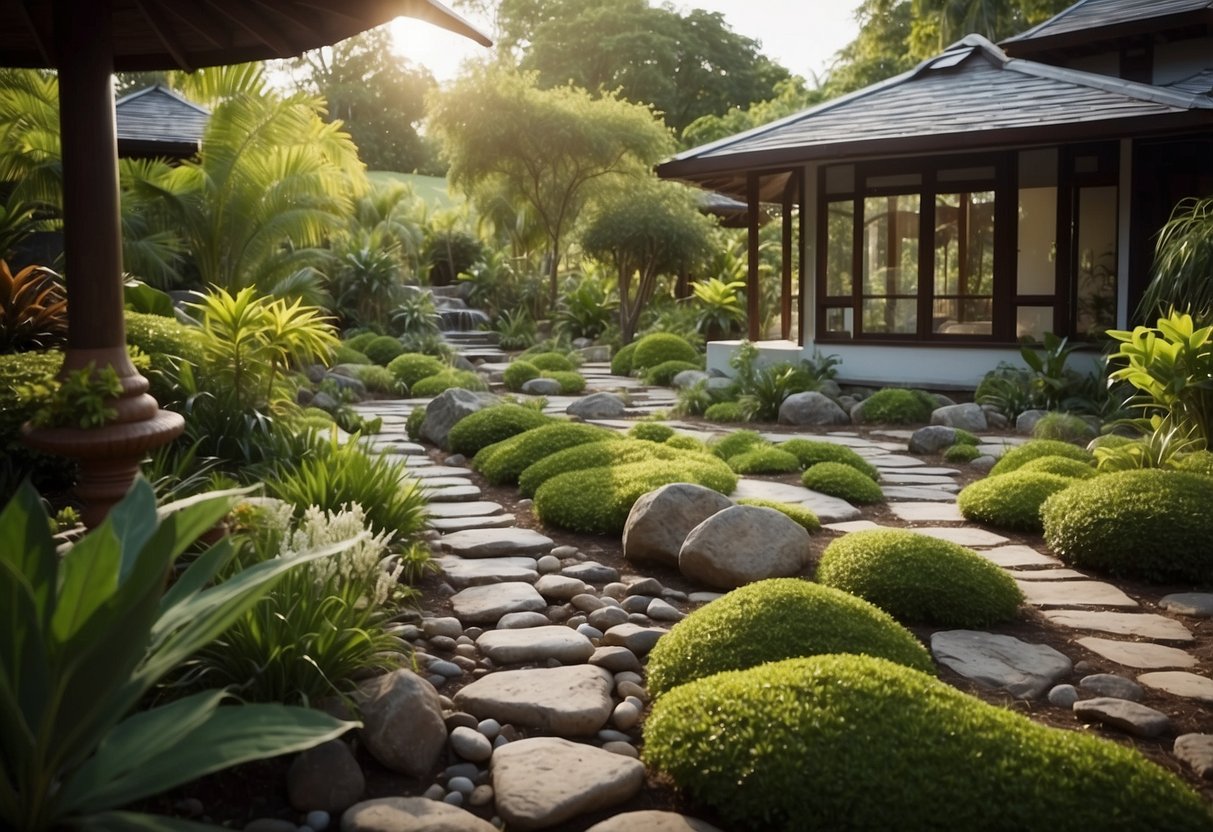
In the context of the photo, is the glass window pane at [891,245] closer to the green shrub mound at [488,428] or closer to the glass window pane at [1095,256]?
the glass window pane at [1095,256]

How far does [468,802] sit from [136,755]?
1115 mm

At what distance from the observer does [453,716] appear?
359 cm

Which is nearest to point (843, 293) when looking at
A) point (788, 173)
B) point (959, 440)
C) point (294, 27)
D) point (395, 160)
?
point (788, 173)

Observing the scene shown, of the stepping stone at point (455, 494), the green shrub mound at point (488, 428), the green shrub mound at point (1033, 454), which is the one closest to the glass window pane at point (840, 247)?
the green shrub mound at point (1033, 454)

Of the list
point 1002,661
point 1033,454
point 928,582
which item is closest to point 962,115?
point 1033,454

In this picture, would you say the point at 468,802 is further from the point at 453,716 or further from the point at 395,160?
the point at 395,160

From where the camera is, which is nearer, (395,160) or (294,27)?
(294,27)

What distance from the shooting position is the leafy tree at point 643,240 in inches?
844

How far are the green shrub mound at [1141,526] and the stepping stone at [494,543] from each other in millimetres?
2747

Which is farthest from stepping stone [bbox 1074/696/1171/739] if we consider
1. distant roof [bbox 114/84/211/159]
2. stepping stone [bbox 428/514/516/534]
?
distant roof [bbox 114/84/211/159]

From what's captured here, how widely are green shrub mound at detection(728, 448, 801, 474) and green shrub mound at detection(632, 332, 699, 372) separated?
8544mm

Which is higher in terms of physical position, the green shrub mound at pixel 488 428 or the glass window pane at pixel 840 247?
the glass window pane at pixel 840 247

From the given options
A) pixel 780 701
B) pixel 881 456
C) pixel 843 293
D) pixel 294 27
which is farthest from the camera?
pixel 843 293

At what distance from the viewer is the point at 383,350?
17.5m
